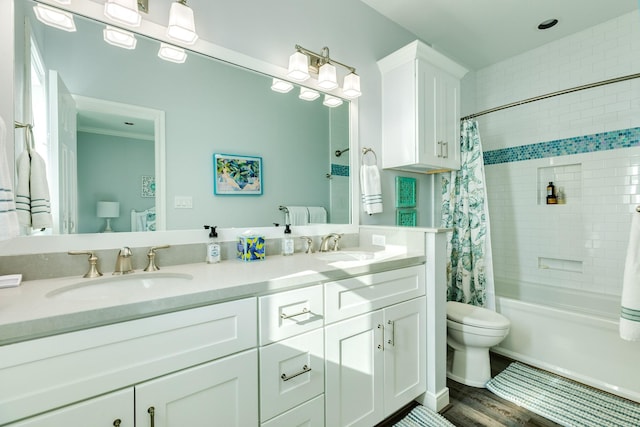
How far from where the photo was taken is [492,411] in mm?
1715

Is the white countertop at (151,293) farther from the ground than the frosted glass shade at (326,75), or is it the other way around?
the frosted glass shade at (326,75)

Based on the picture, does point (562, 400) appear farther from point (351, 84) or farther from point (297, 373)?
point (351, 84)

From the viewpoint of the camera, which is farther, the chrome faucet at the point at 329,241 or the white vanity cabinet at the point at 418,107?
the white vanity cabinet at the point at 418,107

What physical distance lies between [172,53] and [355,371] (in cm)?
170

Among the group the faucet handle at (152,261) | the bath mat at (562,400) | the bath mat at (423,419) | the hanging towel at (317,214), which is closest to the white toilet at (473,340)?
the bath mat at (562,400)

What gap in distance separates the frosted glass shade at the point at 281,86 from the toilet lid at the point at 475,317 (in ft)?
5.92

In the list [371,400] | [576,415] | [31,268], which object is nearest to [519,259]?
[576,415]

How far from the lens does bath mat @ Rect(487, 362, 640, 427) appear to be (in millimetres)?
1618

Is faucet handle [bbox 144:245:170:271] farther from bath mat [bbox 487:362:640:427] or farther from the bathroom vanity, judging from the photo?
bath mat [bbox 487:362:640:427]

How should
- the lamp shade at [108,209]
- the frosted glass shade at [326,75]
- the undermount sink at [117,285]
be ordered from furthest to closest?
the frosted glass shade at [326,75] → the lamp shade at [108,209] → the undermount sink at [117,285]

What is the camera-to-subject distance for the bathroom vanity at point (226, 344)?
0.73 meters

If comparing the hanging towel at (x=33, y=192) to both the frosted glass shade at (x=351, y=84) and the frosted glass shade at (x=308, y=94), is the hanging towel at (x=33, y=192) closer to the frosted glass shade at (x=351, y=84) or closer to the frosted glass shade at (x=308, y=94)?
the frosted glass shade at (x=308, y=94)

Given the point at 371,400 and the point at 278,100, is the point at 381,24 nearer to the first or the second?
the point at 278,100

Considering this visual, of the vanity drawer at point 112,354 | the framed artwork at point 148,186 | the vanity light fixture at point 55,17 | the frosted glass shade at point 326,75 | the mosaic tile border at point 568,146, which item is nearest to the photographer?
the vanity drawer at point 112,354
